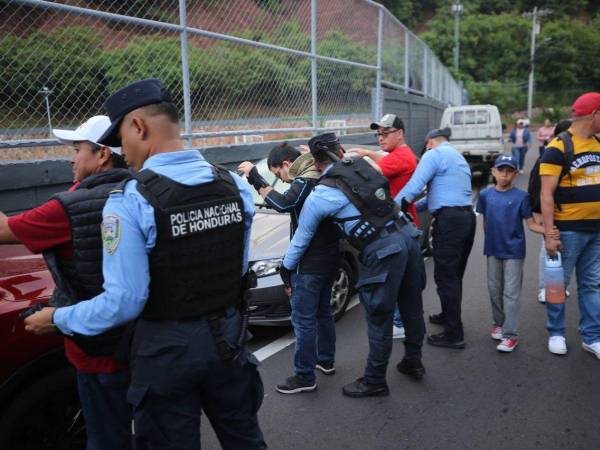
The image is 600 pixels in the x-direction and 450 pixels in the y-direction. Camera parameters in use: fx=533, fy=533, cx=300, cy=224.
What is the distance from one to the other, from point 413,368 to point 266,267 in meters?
1.45

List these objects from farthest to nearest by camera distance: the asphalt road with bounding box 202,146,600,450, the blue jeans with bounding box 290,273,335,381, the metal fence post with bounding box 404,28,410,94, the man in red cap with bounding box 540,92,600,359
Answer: the metal fence post with bounding box 404,28,410,94, the man in red cap with bounding box 540,92,600,359, the blue jeans with bounding box 290,273,335,381, the asphalt road with bounding box 202,146,600,450

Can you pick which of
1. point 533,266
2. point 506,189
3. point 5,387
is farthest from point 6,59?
point 533,266

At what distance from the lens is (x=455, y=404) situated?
3.54m

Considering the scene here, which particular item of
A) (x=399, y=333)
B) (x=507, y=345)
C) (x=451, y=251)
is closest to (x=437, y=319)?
(x=399, y=333)

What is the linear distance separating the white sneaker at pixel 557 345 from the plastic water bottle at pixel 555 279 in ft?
1.05

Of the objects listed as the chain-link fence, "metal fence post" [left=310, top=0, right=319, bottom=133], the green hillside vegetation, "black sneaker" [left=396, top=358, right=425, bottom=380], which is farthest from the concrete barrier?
the green hillside vegetation

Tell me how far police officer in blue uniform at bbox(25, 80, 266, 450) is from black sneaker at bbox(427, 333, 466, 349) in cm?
287

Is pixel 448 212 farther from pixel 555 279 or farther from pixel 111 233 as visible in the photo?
pixel 111 233

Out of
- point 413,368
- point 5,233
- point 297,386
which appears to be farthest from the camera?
point 413,368

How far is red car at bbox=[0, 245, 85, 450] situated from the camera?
2305 mm

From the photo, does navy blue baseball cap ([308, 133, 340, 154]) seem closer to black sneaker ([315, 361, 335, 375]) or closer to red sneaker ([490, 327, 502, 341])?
black sneaker ([315, 361, 335, 375])

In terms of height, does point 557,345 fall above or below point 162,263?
below

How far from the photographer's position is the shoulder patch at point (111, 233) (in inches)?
66.9

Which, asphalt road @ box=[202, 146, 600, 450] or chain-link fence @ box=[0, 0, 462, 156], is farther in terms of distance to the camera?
chain-link fence @ box=[0, 0, 462, 156]
